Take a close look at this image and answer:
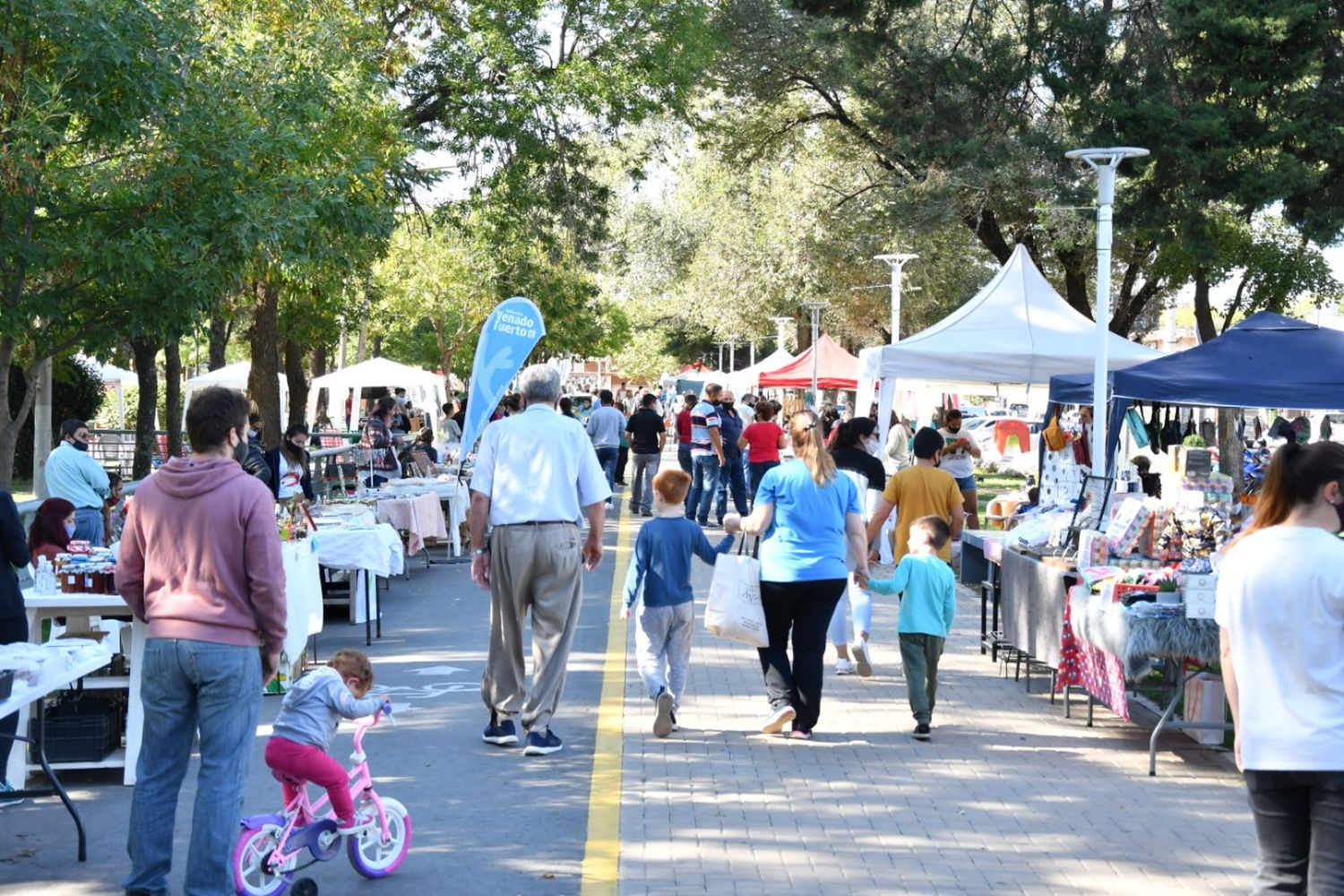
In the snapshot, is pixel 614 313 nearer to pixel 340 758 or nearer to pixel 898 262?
pixel 898 262

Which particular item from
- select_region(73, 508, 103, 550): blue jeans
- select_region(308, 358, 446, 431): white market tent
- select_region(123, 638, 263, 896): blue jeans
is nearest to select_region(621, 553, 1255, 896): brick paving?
select_region(123, 638, 263, 896): blue jeans

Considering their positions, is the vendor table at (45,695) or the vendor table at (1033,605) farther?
the vendor table at (1033,605)

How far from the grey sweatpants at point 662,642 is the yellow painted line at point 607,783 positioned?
1.26 feet

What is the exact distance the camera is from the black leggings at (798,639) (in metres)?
8.09

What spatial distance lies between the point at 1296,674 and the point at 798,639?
4.24 metres

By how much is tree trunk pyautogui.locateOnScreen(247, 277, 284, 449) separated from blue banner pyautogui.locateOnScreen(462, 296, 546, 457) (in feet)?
33.1

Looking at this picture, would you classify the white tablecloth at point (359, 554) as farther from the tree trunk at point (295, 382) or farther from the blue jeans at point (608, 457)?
the tree trunk at point (295, 382)

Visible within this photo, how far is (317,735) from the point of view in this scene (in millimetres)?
5496

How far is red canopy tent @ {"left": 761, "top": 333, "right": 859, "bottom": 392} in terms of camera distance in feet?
112

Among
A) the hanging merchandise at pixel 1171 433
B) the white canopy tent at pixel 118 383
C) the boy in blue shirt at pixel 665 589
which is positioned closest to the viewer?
the boy in blue shirt at pixel 665 589

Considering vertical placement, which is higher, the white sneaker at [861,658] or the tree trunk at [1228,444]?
the tree trunk at [1228,444]

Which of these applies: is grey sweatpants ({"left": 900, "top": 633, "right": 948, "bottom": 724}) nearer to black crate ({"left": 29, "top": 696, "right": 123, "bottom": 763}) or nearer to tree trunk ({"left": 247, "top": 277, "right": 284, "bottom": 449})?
black crate ({"left": 29, "top": 696, "right": 123, "bottom": 763})

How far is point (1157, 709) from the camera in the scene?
→ 8734mm

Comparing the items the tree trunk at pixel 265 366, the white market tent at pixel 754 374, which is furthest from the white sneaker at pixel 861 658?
the white market tent at pixel 754 374
